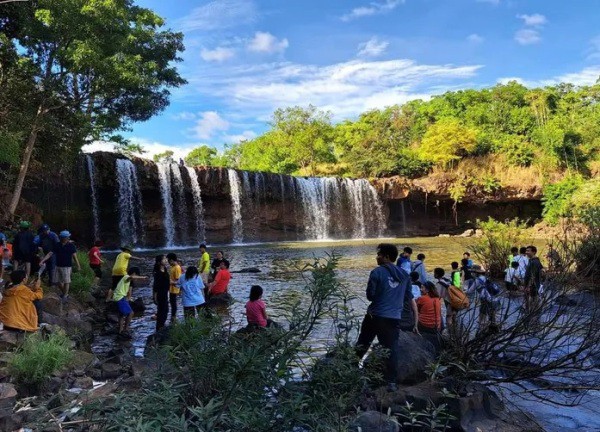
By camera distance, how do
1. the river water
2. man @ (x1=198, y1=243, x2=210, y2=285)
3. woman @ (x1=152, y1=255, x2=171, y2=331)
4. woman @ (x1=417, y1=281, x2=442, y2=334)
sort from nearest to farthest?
the river water, woman @ (x1=417, y1=281, x2=442, y2=334), woman @ (x1=152, y1=255, x2=171, y2=331), man @ (x1=198, y1=243, x2=210, y2=285)

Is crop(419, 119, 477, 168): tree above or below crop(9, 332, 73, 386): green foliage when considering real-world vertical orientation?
above

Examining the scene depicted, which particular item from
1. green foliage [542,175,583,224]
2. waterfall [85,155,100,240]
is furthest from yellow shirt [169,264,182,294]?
green foliage [542,175,583,224]

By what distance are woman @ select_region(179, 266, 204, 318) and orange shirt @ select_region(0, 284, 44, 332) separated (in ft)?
8.33

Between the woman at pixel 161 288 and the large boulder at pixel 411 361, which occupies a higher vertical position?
the woman at pixel 161 288

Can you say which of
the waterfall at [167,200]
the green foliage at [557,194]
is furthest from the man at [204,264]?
the green foliage at [557,194]

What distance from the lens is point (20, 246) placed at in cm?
1137

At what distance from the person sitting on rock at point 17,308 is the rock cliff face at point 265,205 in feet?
→ 64.3

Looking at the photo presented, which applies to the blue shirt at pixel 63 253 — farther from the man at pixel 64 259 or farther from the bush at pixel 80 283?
the bush at pixel 80 283

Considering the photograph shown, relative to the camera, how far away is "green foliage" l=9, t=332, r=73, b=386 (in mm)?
6020

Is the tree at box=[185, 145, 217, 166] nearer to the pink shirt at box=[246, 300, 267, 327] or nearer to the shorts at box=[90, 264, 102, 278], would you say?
the shorts at box=[90, 264, 102, 278]

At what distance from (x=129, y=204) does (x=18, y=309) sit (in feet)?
80.3

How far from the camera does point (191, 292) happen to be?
910cm

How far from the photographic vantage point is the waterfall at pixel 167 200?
31.6 m

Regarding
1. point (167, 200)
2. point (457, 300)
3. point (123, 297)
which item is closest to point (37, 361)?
point (123, 297)
